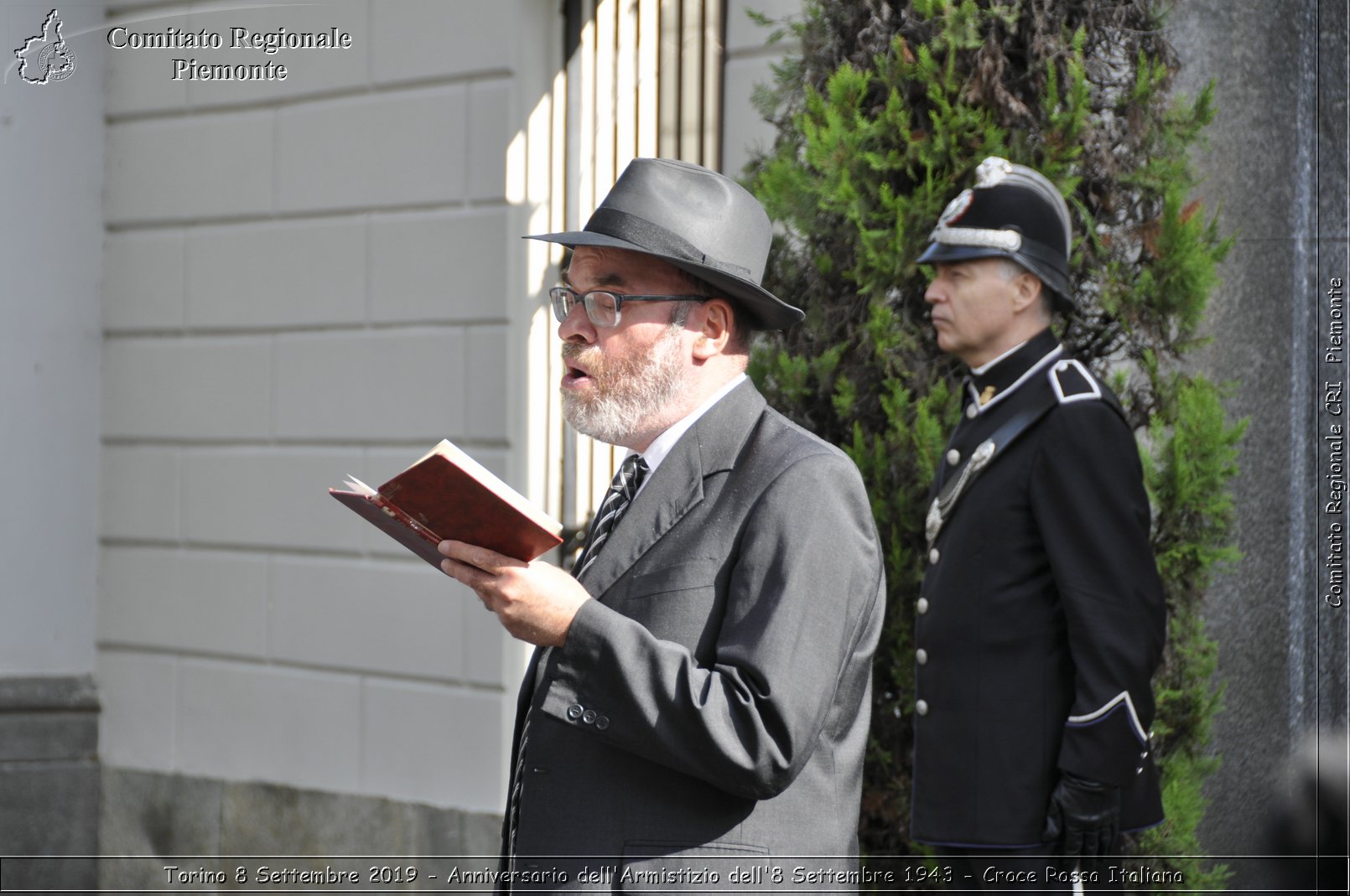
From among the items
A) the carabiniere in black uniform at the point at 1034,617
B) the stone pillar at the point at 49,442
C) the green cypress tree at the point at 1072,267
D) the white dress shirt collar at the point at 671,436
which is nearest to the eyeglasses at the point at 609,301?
the white dress shirt collar at the point at 671,436

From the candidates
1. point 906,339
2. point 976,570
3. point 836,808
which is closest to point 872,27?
point 906,339

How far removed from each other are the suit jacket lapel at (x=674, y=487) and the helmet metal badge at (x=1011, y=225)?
3.76 ft

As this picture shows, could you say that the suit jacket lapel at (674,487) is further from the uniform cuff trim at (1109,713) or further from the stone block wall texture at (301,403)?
the stone block wall texture at (301,403)

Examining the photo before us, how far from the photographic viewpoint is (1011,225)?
3191 millimetres

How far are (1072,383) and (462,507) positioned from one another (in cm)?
168

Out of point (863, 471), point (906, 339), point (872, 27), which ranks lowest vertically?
point (863, 471)

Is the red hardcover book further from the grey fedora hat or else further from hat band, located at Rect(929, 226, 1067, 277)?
hat band, located at Rect(929, 226, 1067, 277)

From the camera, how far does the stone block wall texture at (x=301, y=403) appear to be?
514cm

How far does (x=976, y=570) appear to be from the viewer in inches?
121

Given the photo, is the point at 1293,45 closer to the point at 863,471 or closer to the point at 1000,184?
the point at 1000,184

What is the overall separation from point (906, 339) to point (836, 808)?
1.79 meters

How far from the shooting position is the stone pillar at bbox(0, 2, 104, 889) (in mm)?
5812

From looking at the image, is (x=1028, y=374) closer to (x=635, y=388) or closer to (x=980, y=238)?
(x=980, y=238)

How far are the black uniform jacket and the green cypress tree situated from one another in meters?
0.42
